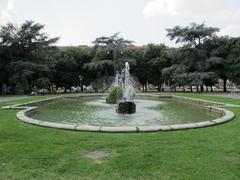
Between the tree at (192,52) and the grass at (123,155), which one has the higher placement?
the tree at (192,52)

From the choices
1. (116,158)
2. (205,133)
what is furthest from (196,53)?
(116,158)

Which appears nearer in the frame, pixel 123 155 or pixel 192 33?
pixel 123 155

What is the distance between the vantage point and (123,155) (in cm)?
505

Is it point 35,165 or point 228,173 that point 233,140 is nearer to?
point 228,173

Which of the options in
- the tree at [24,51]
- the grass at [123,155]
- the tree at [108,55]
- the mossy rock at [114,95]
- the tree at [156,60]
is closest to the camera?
the grass at [123,155]

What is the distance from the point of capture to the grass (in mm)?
4188

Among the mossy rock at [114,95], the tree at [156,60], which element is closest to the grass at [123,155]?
the mossy rock at [114,95]

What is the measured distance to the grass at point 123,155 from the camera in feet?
13.7

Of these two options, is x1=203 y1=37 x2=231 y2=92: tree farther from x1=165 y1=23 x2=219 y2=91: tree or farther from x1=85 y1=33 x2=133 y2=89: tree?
x1=85 y1=33 x2=133 y2=89: tree

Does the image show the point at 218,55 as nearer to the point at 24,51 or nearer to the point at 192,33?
the point at 192,33

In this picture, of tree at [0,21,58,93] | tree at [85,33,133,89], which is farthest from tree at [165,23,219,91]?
tree at [0,21,58,93]

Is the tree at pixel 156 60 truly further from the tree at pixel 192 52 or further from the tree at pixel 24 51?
the tree at pixel 24 51

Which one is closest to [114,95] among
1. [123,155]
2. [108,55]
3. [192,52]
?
[123,155]

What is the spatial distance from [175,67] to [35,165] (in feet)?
112
